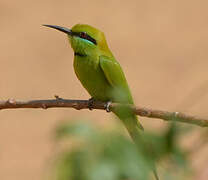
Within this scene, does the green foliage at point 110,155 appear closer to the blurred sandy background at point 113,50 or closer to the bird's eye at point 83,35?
the bird's eye at point 83,35

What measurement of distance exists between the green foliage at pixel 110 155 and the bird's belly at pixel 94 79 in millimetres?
1289

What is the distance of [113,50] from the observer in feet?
16.1

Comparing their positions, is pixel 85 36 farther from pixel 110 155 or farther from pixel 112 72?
pixel 110 155

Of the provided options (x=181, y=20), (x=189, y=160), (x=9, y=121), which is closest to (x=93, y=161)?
(x=189, y=160)

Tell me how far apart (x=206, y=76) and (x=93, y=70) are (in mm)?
2599

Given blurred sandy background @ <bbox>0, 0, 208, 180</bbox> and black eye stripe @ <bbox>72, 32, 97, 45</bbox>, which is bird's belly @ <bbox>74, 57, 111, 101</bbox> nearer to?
black eye stripe @ <bbox>72, 32, 97, 45</bbox>

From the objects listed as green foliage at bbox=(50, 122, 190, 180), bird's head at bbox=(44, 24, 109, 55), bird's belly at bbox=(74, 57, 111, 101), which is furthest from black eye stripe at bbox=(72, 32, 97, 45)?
green foliage at bbox=(50, 122, 190, 180)

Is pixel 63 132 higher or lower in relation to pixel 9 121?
higher

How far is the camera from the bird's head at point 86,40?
226cm

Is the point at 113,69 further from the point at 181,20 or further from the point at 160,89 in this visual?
the point at 181,20

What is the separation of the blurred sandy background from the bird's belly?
6.61ft

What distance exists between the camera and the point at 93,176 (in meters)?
0.79

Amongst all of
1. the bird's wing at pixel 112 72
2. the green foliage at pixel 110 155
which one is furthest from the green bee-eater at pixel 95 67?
the green foliage at pixel 110 155

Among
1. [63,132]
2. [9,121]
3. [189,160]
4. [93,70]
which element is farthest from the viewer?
[9,121]
